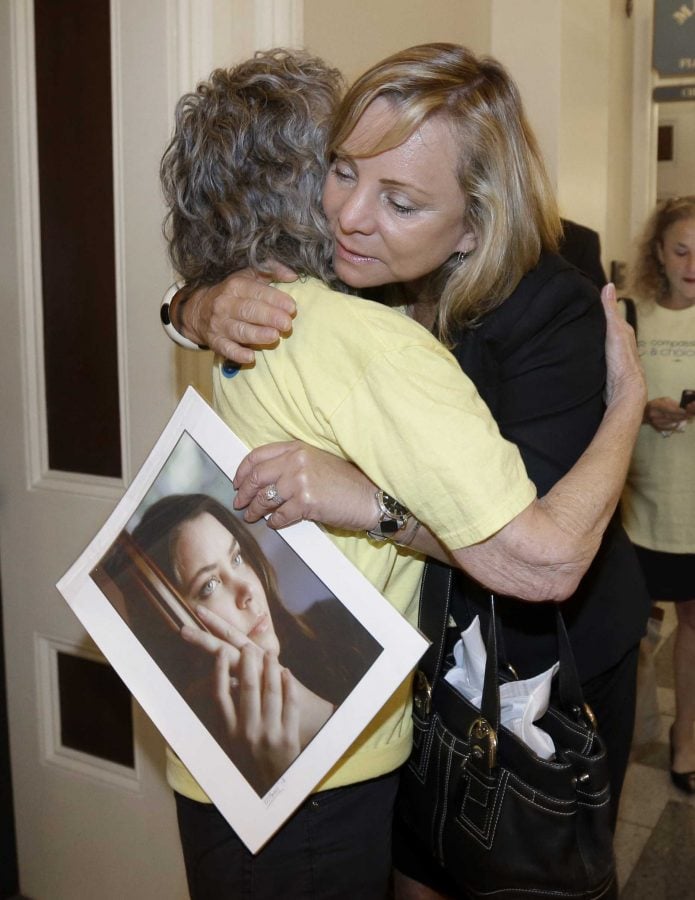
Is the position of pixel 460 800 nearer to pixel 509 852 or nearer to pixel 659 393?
pixel 509 852

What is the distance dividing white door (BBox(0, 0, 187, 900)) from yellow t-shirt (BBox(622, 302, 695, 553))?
1.62 meters

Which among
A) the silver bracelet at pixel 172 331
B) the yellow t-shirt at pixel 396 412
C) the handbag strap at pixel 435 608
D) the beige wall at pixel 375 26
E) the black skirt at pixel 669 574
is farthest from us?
the black skirt at pixel 669 574

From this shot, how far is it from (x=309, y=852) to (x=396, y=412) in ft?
1.71

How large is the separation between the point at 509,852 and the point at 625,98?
3433 mm

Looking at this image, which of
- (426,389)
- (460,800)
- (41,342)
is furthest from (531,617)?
(41,342)

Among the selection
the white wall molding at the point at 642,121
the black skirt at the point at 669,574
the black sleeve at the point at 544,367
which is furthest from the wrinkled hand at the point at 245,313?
the white wall molding at the point at 642,121

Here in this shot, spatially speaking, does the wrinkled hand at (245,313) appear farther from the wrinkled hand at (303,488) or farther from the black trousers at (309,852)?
the black trousers at (309,852)

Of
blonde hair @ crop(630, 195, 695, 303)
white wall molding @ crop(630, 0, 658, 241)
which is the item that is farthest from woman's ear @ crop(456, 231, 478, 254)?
white wall molding @ crop(630, 0, 658, 241)

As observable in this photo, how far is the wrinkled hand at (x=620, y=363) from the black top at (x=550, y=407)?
1cm

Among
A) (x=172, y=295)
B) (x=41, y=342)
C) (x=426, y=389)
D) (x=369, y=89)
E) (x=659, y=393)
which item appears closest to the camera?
(x=426, y=389)

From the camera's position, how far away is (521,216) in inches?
43.9

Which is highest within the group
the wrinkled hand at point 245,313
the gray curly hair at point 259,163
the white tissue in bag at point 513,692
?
the gray curly hair at point 259,163

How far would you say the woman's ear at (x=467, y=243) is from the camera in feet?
3.73

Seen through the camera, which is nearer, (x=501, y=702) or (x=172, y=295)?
(x=501, y=702)
